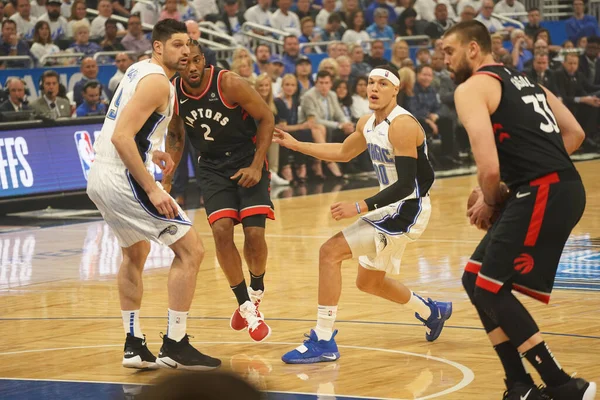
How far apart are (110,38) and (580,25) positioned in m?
11.8

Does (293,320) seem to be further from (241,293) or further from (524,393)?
(524,393)

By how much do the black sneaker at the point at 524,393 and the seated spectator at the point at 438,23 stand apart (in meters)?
18.2

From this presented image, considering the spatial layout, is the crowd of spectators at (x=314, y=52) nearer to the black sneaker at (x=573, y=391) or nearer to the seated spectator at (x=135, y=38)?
the seated spectator at (x=135, y=38)

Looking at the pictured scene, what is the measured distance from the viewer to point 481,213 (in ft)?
17.2

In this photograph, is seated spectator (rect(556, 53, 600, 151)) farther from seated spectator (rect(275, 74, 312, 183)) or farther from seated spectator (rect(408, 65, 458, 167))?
seated spectator (rect(275, 74, 312, 183))

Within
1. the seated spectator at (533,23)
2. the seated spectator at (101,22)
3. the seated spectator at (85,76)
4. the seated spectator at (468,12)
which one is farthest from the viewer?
the seated spectator at (533,23)

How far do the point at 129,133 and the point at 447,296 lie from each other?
129 inches

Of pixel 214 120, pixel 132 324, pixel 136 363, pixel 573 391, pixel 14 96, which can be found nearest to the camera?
pixel 573 391

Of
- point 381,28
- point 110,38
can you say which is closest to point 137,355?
point 110,38

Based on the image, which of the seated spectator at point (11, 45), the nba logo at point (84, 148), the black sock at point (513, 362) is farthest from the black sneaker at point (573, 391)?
the seated spectator at point (11, 45)

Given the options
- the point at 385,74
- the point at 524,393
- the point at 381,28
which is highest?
the point at 385,74

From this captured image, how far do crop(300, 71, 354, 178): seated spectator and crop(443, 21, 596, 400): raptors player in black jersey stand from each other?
12072 mm

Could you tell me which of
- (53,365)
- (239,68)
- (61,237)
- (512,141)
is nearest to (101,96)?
(239,68)

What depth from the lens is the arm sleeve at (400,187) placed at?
6.68 metres
